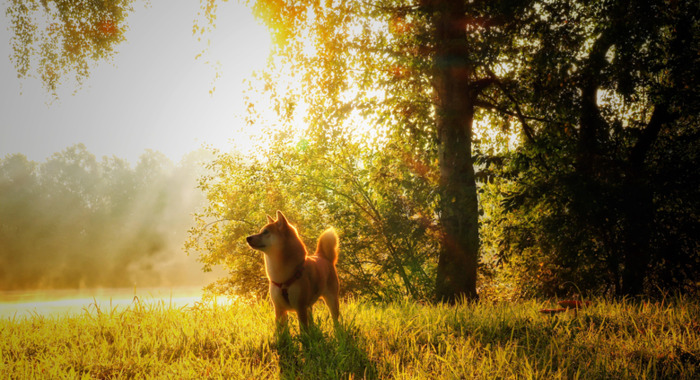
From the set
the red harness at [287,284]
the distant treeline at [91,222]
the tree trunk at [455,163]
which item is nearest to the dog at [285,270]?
the red harness at [287,284]

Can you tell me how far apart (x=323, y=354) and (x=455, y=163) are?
6062 millimetres

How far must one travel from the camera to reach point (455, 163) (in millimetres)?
9000

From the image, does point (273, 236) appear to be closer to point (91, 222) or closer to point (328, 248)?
point (328, 248)

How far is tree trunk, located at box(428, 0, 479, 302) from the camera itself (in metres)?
8.75

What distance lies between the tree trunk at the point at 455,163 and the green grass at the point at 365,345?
3.12 meters

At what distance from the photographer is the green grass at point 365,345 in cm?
354

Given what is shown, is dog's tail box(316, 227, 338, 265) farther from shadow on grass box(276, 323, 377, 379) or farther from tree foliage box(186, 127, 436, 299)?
tree foliage box(186, 127, 436, 299)

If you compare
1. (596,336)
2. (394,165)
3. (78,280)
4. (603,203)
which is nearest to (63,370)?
(596,336)

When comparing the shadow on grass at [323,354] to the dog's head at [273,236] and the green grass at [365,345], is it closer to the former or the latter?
the green grass at [365,345]

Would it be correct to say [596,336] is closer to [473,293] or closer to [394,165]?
[473,293]

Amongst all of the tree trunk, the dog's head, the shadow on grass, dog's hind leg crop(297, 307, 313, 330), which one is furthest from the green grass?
the tree trunk

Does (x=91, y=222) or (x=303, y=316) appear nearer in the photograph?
(x=303, y=316)

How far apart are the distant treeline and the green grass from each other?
52434 mm

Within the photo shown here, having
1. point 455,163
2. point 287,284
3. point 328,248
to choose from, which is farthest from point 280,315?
point 455,163
